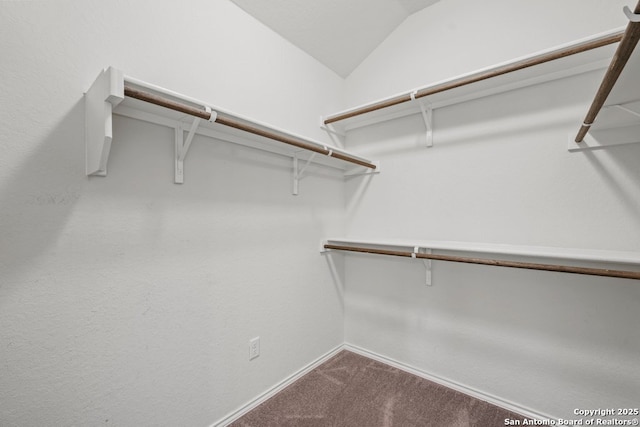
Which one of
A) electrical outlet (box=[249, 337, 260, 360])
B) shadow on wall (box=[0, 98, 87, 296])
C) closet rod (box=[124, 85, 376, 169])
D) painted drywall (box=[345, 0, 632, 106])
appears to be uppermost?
painted drywall (box=[345, 0, 632, 106])

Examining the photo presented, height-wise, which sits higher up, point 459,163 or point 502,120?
point 502,120

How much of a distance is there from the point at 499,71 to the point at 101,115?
5.28 ft

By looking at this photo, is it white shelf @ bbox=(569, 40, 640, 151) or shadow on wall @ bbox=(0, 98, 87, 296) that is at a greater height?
white shelf @ bbox=(569, 40, 640, 151)

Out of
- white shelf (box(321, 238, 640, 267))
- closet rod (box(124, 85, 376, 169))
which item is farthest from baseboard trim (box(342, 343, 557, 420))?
closet rod (box(124, 85, 376, 169))

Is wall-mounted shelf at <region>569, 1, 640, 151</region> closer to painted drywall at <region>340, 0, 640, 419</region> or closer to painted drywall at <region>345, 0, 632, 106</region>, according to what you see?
painted drywall at <region>340, 0, 640, 419</region>

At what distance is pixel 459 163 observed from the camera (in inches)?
65.2

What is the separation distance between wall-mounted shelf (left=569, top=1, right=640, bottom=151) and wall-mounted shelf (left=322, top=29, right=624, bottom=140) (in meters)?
0.23

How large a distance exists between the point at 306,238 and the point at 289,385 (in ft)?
2.96

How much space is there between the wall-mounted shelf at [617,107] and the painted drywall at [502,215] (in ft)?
0.21

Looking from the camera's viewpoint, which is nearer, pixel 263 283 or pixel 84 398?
pixel 84 398

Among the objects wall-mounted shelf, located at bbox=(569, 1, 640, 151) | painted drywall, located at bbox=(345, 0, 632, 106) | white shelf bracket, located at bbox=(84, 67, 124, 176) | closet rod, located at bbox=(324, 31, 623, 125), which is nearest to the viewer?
wall-mounted shelf, located at bbox=(569, 1, 640, 151)

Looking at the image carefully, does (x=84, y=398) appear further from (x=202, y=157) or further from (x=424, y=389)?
(x=424, y=389)

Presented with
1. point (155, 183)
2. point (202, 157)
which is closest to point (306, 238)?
point (202, 157)

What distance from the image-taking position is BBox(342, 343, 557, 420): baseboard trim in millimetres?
1427
